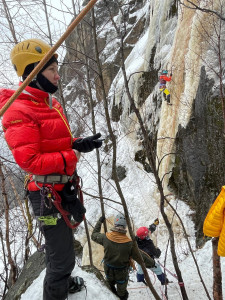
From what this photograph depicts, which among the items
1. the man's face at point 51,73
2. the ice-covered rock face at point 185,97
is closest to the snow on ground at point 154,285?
the ice-covered rock face at point 185,97

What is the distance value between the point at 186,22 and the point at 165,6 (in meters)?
3.53

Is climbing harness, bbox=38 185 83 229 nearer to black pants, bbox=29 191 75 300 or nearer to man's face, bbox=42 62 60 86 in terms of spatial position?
black pants, bbox=29 191 75 300

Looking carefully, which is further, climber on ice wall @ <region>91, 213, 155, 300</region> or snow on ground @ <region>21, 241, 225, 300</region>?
climber on ice wall @ <region>91, 213, 155, 300</region>

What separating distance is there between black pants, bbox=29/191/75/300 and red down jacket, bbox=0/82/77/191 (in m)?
0.36

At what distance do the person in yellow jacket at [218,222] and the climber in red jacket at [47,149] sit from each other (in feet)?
4.61

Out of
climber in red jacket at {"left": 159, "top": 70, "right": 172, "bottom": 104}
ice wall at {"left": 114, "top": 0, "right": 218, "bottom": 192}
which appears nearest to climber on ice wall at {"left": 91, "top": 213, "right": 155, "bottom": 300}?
ice wall at {"left": 114, "top": 0, "right": 218, "bottom": 192}

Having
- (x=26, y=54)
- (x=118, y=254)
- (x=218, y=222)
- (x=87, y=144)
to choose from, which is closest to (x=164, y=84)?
(x=118, y=254)

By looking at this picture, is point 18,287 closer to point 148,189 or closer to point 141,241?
point 141,241

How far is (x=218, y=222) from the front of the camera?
92.8 inches

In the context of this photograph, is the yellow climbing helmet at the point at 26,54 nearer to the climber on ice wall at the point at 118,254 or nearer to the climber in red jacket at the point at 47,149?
the climber in red jacket at the point at 47,149

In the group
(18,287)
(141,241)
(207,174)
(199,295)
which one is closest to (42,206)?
(18,287)

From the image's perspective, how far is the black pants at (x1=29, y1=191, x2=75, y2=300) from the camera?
1962 mm

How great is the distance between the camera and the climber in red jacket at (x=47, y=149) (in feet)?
5.24

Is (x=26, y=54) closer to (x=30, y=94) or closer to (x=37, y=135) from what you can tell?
(x=30, y=94)
